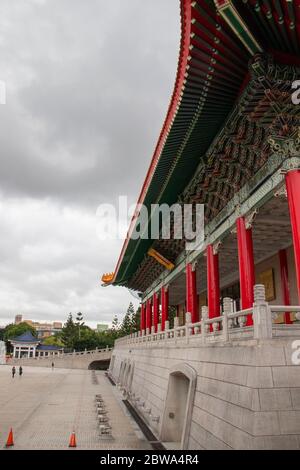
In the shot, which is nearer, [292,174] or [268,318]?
[268,318]

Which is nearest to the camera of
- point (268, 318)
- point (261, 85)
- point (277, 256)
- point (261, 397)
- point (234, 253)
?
point (261, 397)

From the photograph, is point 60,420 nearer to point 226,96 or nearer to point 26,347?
point 226,96

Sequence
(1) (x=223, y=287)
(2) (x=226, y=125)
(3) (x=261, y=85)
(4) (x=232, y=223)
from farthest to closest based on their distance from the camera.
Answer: (1) (x=223, y=287)
(4) (x=232, y=223)
(2) (x=226, y=125)
(3) (x=261, y=85)

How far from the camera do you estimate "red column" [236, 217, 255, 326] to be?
37.0ft

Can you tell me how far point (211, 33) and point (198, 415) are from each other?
8633 millimetres

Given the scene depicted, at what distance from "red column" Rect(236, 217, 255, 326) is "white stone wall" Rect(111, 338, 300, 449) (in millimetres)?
2178

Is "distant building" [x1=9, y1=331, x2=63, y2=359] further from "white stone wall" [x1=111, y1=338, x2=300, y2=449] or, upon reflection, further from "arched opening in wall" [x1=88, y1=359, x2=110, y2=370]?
"white stone wall" [x1=111, y1=338, x2=300, y2=449]

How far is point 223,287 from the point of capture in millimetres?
23609

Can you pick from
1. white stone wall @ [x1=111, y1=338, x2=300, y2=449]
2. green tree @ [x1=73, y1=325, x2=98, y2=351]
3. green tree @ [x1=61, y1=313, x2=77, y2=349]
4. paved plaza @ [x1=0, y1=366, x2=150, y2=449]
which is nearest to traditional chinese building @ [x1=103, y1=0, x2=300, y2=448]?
white stone wall @ [x1=111, y1=338, x2=300, y2=449]

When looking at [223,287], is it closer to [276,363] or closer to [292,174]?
[292,174]

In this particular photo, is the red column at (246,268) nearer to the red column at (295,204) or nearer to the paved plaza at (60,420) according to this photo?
the red column at (295,204)
